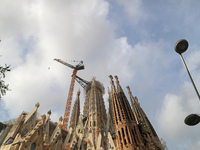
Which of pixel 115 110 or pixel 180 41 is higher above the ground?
pixel 115 110

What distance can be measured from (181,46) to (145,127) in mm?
24104

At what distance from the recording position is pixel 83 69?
74188mm

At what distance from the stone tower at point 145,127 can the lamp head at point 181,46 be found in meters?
20.8

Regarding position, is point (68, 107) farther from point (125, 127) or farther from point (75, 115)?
point (125, 127)

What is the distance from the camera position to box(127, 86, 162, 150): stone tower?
2654 centimetres

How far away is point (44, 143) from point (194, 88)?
17542 millimetres

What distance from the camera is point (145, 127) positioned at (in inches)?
1142

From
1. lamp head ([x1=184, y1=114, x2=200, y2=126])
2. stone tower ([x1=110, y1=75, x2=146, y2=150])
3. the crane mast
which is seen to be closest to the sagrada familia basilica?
stone tower ([x1=110, y1=75, x2=146, y2=150])

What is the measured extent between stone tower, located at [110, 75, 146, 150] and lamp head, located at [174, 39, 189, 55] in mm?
18515

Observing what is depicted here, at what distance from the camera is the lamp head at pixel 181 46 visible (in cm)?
934

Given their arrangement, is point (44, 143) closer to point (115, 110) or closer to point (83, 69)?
point (115, 110)

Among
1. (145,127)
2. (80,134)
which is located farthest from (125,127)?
(80,134)

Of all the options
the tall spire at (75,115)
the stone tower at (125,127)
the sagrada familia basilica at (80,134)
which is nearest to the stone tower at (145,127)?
the sagrada familia basilica at (80,134)

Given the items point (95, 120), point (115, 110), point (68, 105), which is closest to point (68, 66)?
point (68, 105)
